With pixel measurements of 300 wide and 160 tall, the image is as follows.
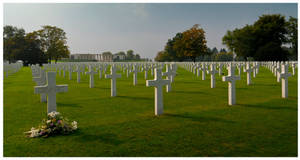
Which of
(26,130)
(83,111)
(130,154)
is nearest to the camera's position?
(130,154)

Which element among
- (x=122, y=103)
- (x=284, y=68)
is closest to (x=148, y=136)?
(x=122, y=103)

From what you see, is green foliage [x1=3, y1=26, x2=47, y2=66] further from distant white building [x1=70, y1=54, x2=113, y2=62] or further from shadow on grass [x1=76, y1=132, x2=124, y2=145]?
shadow on grass [x1=76, y1=132, x2=124, y2=145]

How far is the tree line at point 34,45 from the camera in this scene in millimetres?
60263

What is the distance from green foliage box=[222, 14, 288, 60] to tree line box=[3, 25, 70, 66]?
4144 centimetres

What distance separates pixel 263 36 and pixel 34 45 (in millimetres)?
49401

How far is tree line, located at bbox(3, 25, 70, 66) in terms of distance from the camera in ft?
198

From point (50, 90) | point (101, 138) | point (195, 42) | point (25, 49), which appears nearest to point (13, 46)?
point (25, 49)

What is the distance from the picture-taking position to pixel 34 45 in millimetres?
61875

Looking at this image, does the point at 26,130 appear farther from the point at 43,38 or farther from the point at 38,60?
the point at 43,38

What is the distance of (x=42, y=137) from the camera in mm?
4969

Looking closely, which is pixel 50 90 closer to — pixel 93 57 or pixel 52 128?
pixel 52 128

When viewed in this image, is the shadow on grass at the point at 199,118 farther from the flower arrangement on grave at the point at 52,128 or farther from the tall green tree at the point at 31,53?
the tall green tree at the point at 31,53

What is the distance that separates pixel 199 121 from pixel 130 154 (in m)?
2.38

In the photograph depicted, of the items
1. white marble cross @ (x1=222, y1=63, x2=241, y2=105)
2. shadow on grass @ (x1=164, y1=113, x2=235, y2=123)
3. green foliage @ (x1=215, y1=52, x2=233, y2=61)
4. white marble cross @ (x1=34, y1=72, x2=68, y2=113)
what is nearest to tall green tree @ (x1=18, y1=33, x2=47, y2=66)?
green foliage @ (x1=215, y1=52, x2=233, y2=61)
